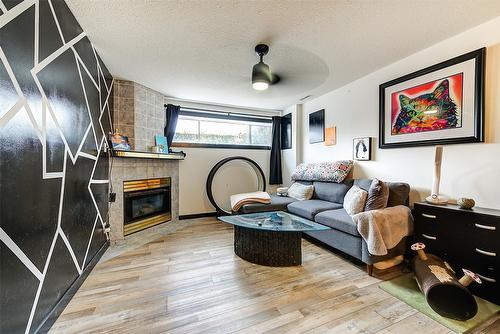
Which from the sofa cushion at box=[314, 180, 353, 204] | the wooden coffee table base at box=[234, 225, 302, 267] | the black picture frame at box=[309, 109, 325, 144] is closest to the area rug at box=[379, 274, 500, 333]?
the wooden coffee table base at box=[234, 225, 302, 267]

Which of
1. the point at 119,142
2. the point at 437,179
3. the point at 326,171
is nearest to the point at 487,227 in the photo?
the point at 437,179

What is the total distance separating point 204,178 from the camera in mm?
4051

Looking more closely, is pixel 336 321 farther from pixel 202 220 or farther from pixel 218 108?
pixel 218 108

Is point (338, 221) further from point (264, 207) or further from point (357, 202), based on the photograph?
point (264, 207)

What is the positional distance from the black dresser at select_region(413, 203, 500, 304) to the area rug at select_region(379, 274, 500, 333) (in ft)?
0.40

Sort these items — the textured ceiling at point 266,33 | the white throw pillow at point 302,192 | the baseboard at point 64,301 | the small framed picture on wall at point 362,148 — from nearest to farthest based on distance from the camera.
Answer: the baseboard at point 64,301 → the textured ceiling at point 266,33 → the small framed picture on wall at point 362,148 → the white throw pillow at point 302,192

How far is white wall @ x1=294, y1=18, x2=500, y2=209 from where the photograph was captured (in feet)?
5.75

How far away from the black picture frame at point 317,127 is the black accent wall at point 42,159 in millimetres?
3304

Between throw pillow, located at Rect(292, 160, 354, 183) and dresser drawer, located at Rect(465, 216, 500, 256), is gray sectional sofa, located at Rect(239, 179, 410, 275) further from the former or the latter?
dresser drawer, located at Rect(465, 216, 500, 256)

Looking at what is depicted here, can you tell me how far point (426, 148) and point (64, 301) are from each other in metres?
3.55

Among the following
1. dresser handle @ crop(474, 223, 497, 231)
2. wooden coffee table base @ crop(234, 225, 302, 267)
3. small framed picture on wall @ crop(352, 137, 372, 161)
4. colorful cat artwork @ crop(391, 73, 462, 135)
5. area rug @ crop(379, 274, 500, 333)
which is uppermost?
colorful cat artwork @ crop(391, 73, 462, 135)

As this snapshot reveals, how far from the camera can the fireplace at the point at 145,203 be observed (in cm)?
287

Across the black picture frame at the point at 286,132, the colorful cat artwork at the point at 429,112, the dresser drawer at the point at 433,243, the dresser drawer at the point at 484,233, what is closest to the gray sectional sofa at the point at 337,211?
the dresser drawer at the point at 433,243

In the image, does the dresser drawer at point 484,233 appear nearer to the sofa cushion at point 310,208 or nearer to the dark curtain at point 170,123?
the sofa cushion at point 310,208
